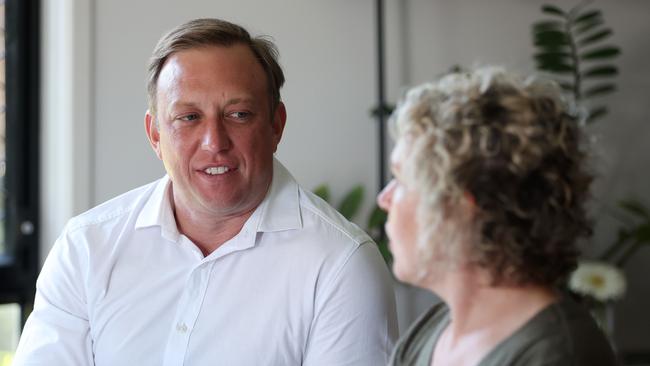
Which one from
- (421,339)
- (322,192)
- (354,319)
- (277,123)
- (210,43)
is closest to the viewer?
(421,339)

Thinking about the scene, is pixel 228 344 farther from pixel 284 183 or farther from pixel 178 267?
pixel 284 183

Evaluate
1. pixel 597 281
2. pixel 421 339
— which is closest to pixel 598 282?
pixel 597 281

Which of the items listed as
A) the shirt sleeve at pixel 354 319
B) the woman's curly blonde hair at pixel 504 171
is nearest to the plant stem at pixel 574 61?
the shirt sleeve at pixel 354 319

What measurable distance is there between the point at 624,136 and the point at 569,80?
0.37 m

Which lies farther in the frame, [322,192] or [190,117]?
[322,192]

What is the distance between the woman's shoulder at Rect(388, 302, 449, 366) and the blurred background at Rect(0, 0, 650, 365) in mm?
2051

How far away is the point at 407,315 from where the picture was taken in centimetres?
360

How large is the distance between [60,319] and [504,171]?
117cm

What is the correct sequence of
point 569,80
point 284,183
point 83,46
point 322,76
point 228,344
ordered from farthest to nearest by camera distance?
point 569,80
point 322,76
point 83,46
point 284,183
point 228,344

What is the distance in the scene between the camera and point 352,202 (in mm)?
3402

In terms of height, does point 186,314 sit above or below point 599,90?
below

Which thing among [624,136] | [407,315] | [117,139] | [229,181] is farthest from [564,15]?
[229,181]

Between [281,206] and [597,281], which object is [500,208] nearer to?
[281,206]

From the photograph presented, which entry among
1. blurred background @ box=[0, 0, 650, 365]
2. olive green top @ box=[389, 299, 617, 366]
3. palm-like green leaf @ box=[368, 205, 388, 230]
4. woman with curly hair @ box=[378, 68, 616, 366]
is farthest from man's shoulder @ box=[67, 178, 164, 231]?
palm-like green leaf @ box=[368, 205, 388, 230]
